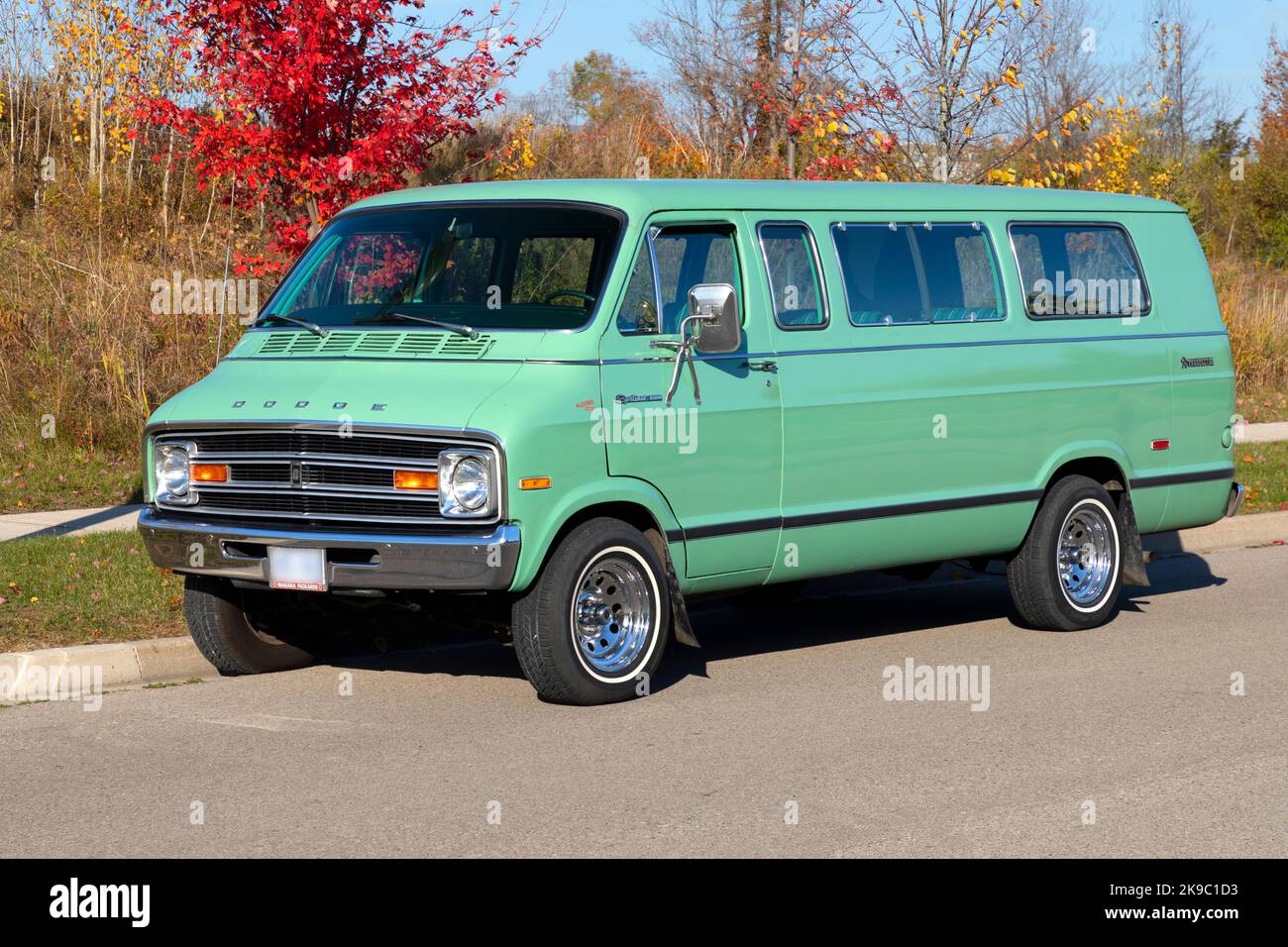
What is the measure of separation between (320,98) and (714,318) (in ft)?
19.4

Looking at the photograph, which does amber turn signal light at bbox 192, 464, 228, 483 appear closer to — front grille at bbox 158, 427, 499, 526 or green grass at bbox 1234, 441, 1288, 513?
front grille at bbox 158, 427, 499, 526

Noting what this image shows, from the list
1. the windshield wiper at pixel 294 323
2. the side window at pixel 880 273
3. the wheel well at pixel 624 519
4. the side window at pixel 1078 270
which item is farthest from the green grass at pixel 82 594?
the side window at pixel 1078 270

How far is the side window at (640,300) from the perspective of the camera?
791cm

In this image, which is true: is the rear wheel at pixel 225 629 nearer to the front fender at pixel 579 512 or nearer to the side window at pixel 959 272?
the front fender at pixel 579 512

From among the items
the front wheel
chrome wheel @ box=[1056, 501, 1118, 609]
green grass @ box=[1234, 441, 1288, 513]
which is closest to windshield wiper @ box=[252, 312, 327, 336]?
the front wheel

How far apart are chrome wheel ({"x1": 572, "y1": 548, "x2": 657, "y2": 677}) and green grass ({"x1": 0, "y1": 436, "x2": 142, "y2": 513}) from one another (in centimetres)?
634

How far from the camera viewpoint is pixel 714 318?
25.9 ft

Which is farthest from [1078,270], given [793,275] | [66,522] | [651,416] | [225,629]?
[66,522]

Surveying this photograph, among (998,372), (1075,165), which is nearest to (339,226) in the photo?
(998,372)

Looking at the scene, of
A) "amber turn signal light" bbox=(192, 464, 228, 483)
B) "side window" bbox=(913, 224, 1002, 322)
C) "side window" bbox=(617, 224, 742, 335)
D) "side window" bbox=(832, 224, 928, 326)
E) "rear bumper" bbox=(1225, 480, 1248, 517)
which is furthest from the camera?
"rear bumper" bbox=(1225, 480, 1248, 517)

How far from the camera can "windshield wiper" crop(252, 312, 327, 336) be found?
8234 mm

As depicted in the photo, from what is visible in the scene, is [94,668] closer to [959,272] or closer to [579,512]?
[579,512]

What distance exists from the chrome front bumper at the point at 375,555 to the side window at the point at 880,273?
2.58m

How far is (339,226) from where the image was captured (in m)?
8.88
